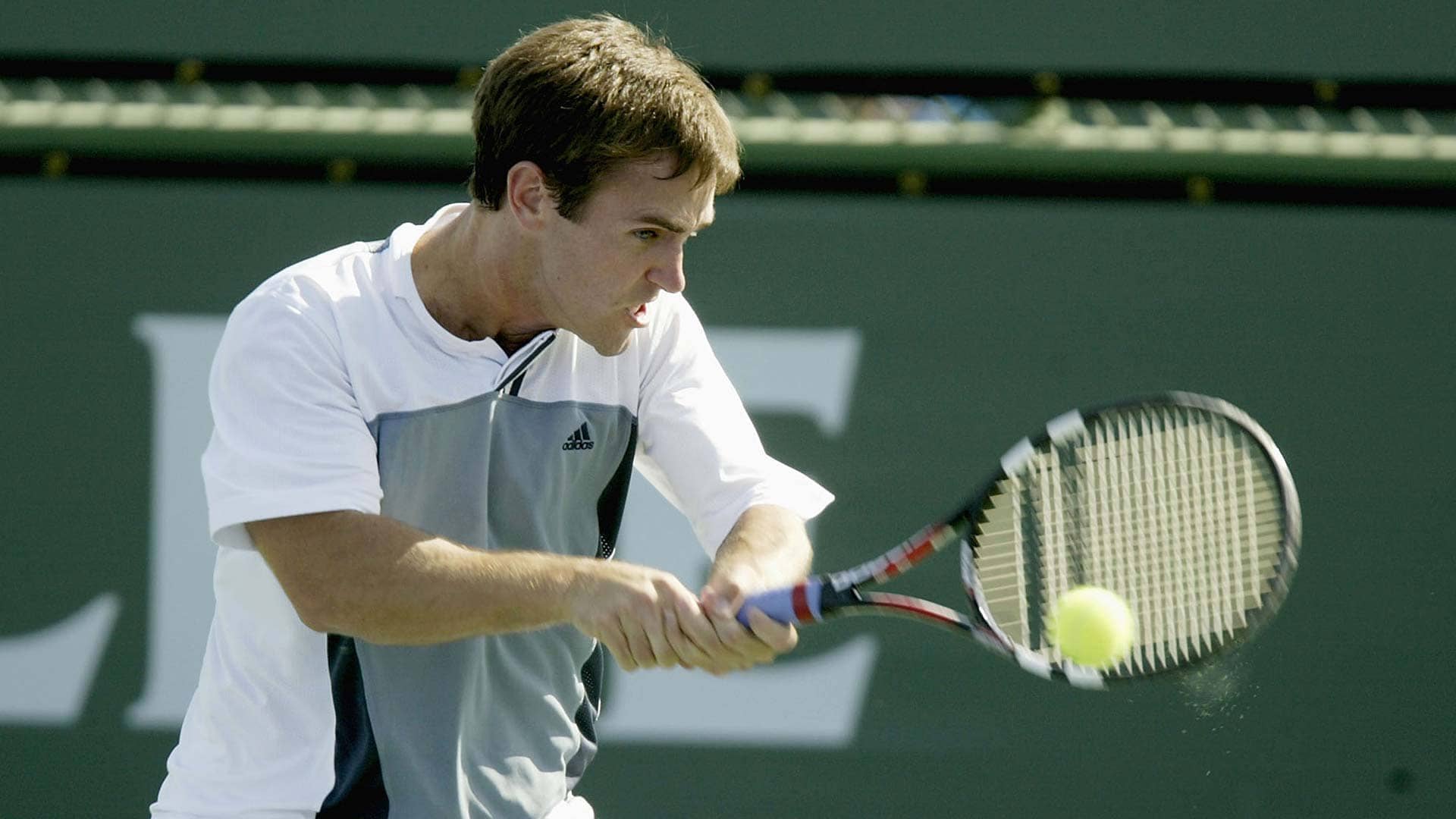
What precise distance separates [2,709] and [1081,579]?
2.64 meters

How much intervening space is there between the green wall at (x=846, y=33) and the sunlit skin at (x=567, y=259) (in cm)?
174

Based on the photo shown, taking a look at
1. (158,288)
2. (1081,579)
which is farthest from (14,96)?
(1081,579)

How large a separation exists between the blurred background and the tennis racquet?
4.99 feet

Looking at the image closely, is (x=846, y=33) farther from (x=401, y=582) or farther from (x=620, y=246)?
(x=401, y=582)

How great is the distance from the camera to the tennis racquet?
7.67ft

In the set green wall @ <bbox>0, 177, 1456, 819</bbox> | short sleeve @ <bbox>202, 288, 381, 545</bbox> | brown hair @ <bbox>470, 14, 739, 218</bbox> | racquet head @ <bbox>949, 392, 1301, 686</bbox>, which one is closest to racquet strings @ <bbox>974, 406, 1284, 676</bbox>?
racquet head @ <bbox>949, 392, 1301, 686</bbox>

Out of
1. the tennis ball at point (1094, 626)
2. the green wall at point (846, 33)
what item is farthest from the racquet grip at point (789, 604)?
the green wall at point (846, 33)

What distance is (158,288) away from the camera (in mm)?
3986

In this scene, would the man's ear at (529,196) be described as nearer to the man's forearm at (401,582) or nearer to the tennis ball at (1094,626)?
the man's forearm at (401,582)

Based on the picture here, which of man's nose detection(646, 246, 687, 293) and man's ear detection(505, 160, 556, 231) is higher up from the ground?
man's ear detection(505, 160, 556, 231)

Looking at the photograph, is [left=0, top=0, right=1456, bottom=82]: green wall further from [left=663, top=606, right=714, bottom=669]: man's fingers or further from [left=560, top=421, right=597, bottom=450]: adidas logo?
[left=663, top=606, right=714, bottom=669]: man's fingers

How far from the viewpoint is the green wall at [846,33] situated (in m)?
4.01

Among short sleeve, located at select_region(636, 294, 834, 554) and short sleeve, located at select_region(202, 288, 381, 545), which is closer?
short sleeve, located at select_region(202, 288, 381, 545)

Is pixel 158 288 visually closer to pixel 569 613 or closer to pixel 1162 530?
pixel 569 613
